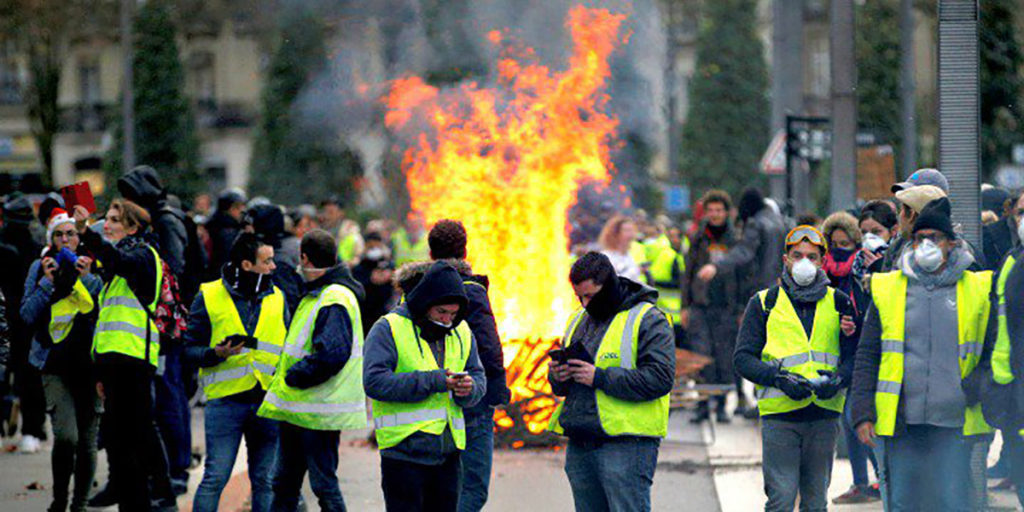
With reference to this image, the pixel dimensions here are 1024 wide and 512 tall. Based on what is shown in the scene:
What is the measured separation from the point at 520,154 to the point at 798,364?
6967 mm

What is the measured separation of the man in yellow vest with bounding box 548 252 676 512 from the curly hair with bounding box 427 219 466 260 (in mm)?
1273

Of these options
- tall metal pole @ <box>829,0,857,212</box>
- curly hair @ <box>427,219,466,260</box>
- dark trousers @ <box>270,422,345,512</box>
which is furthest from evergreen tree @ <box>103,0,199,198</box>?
curly hair @ <box>427,219,466,260</box>

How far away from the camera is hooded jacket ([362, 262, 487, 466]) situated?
711 centimetres

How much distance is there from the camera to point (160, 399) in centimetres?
1089

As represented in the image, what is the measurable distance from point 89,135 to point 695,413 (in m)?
44.2

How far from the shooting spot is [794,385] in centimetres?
795

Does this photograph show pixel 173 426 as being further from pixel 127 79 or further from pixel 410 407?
pixel 127 79

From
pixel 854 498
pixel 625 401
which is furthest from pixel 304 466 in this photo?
pixel 854 498

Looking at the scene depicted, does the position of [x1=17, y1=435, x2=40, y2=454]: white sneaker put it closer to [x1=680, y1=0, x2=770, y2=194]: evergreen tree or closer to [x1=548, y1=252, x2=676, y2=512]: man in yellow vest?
[x1=548, y1=252, x2=676, y2=512]: man in yellow vest

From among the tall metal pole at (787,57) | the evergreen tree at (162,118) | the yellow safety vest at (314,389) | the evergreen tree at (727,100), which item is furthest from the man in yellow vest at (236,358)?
the evergreen tree at (727,100)

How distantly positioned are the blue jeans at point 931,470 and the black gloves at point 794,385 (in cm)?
54

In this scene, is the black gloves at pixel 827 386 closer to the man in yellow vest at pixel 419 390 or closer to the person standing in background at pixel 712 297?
the man in yellow vest at pixel 419 390

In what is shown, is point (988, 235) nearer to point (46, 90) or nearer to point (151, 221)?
point (151, 221)

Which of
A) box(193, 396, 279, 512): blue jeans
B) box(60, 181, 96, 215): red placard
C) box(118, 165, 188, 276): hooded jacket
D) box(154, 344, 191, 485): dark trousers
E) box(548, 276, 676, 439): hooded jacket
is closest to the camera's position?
box(548, 276, 676, 439): hooded jacket
